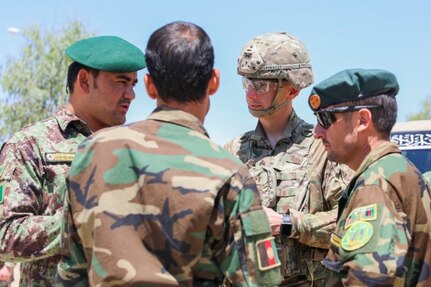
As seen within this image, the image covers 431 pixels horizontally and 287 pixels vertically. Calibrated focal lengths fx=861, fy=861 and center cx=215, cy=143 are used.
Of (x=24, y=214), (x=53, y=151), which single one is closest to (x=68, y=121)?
(x=53, y=151)

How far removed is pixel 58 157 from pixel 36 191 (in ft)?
0.67

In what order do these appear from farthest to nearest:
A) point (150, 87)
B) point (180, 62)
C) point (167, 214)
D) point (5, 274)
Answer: point (5, 274) < point (150, 87) < point (180, 62) < point (167, 214)

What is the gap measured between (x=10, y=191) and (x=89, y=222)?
1.10 meters

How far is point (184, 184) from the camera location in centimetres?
300

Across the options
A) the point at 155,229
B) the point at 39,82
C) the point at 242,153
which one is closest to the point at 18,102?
the point at 39,82

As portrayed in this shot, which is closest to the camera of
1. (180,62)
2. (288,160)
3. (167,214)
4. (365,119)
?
(167,214)

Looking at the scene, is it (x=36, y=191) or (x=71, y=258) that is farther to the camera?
(x=36, y=191)

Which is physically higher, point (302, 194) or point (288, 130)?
point (288, 130)

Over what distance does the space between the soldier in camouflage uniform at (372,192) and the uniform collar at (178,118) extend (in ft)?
2.91

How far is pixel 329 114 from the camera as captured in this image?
413 centimetres

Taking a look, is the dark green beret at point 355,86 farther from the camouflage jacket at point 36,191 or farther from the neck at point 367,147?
the camouflage jacket at point 36,191

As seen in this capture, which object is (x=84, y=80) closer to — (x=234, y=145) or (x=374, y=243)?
(x=234, y=145)

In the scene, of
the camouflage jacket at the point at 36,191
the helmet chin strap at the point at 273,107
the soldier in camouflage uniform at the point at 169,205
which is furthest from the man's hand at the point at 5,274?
the soldier in camouflage uniform at the point at 169,205

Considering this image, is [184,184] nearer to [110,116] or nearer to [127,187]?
[127,187]
